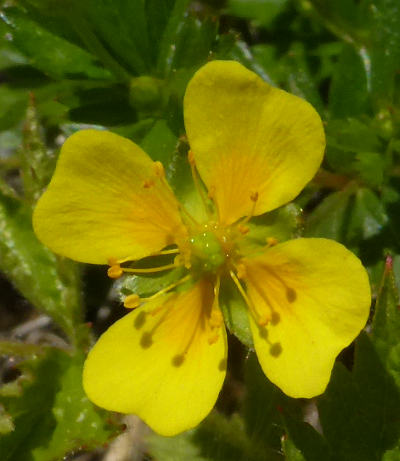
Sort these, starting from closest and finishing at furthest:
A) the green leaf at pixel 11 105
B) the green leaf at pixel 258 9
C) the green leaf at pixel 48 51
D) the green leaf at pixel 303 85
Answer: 1. the green leaf at pixel 48 51
2. the green leaf at pixel 303 85
3. the green leaf at pixel 11 105
4. the green leaf at pixel 258 9

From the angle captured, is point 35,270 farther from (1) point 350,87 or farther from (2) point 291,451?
(1) point 350,87

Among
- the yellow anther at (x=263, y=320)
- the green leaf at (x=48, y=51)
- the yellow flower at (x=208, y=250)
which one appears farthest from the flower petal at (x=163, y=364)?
the green leaf at (x=48, y=51)

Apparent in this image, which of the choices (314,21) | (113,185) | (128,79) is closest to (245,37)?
(314,21)

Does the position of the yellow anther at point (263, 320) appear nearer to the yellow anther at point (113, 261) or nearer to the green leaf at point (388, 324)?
the green leaf at point (388, 324)

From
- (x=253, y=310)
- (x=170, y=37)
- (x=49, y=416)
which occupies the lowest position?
(x=49, y=416)

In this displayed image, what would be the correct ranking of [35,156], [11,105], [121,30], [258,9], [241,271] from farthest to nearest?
1. [11,105]
2. [258,9]
3. [35,156]
4. [121,30]
5. [241,271]

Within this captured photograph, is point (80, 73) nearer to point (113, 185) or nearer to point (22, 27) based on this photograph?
point (22, 27)

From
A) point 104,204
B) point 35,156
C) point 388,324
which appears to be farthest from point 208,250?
point 35,156
